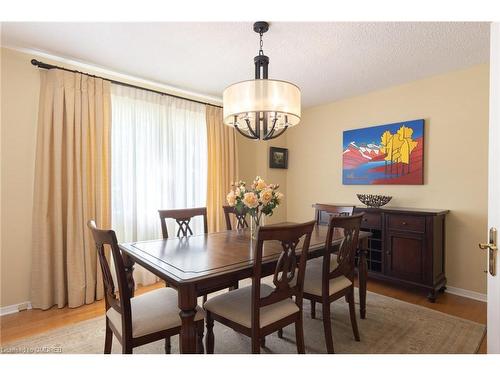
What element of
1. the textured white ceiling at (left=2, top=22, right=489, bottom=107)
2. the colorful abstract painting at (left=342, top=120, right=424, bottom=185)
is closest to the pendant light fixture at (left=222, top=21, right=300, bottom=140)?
the textured white ceiling at (left=2, top=22, right=489, bottom=107)

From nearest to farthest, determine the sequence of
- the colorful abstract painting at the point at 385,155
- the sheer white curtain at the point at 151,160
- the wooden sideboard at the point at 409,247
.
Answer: the wooden sideboard at the point at 409,247
the sheer white curtain at the point at 151,160
the colorful abstract painting at the point at 385,155

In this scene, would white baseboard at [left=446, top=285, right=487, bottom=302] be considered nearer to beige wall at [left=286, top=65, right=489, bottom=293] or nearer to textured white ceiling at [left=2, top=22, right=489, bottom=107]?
beige wall at [left=286, top=65, right=489, bottom=293]

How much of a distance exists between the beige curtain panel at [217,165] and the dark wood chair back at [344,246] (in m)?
2.08

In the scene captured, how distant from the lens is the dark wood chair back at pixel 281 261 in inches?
53.2

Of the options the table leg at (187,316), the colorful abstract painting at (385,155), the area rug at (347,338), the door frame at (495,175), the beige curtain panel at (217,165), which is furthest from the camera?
the beige curtain panel at (217,165)

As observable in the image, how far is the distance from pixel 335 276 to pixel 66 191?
2563 mm

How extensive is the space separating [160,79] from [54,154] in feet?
4.53

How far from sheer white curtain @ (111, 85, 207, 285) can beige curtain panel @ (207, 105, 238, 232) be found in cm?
9

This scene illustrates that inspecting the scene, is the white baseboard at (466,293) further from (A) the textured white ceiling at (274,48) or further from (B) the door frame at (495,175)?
(A) the textured white ceiling at (274,48)

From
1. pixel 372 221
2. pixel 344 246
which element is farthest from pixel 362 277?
pixel 372 221

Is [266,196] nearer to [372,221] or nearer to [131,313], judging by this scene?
[131,313]

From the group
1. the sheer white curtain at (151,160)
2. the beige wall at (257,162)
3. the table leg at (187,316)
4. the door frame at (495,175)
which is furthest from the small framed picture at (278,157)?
the door frame at (495,175)

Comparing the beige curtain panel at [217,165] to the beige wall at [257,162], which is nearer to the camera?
the beige curtain panel at [217,165]

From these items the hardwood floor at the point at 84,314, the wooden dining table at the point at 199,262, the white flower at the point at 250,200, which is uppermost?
the white flower at the point at 250,200
